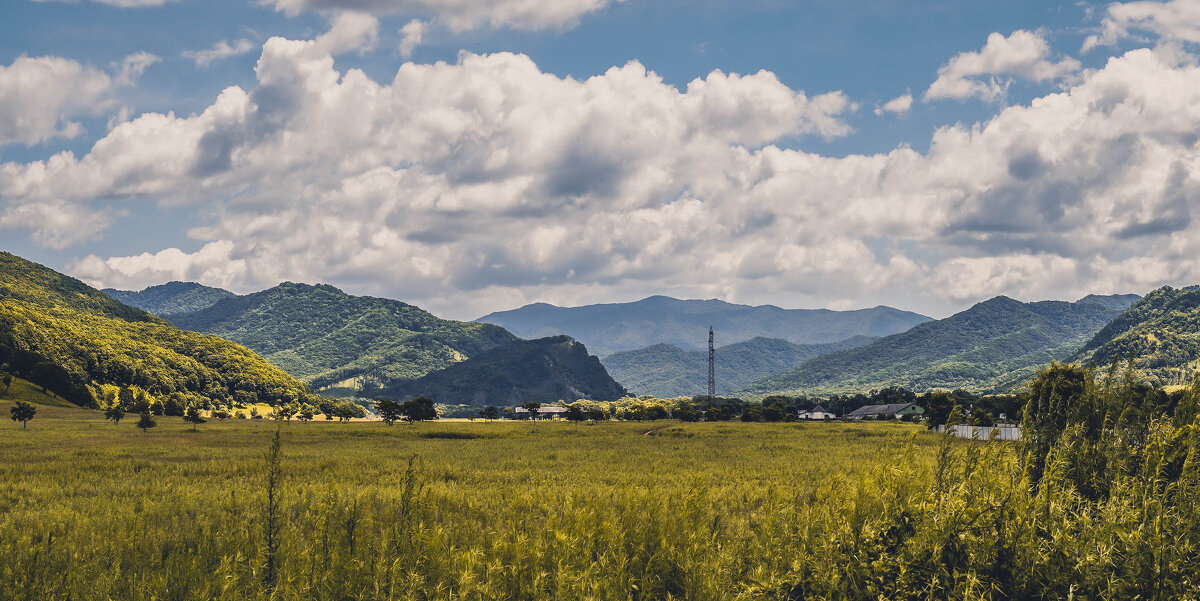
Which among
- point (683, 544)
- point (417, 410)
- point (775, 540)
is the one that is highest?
point (775, 540)

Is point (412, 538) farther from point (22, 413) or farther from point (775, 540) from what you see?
point (22, 413)

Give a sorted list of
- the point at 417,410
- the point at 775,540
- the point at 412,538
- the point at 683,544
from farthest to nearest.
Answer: the point at 417,410 → the point at 683,544 → the point at 412,538 → the point at 775,540

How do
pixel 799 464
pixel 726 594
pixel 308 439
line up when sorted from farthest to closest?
pixel 308 439, pixel 799 464, pixel 726 594

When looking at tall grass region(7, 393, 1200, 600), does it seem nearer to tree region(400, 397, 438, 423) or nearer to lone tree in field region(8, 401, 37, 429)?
lone tree in field region(8, 401, 37, 429)

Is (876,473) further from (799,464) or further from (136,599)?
(799,464)

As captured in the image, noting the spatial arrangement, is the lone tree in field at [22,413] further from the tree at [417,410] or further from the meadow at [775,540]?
→ the meadow at [775,540]

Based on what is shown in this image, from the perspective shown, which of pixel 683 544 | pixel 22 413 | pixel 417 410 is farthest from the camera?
pixel 417 410

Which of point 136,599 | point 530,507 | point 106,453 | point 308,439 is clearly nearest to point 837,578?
point 136,599

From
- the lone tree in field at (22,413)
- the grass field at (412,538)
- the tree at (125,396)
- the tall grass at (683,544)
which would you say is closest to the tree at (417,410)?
the lone tree in field at (22,413)

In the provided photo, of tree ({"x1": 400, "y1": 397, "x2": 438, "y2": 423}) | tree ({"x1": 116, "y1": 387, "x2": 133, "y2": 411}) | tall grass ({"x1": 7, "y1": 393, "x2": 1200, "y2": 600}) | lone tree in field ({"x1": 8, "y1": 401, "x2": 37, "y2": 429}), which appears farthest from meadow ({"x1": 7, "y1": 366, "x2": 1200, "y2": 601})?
tree ({"x1": 116, "y1": 387, "x2": 133, "y2": 411})

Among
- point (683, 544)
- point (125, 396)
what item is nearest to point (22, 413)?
point (125, 396)

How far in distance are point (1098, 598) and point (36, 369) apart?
207 m

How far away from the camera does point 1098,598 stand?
13586mm

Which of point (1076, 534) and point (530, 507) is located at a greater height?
point (1076, 534)
